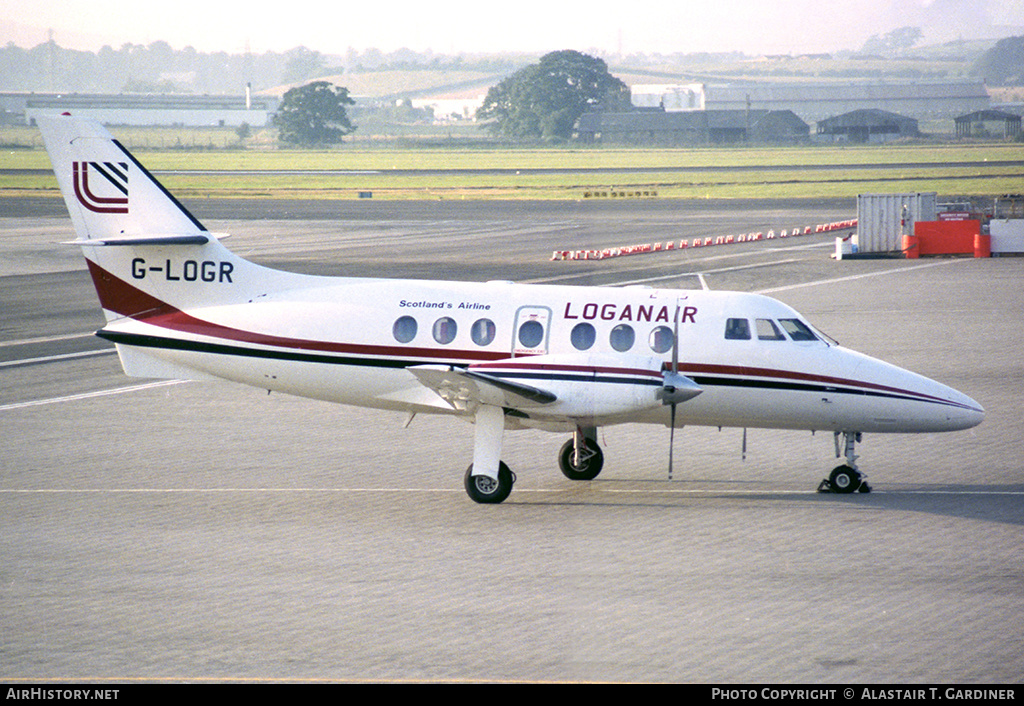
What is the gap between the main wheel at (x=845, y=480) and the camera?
18391 mm

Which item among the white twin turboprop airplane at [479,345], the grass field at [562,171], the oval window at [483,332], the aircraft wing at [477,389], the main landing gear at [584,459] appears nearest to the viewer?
the aircraft wing at [477,389]

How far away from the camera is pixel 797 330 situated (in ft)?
59.9

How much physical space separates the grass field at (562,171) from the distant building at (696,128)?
12.9ft

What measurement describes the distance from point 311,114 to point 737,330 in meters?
166

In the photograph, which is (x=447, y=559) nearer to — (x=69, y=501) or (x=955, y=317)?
(x=69, y=501)

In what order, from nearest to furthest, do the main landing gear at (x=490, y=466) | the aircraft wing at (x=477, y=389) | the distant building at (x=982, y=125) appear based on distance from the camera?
the aircraft wing at (x=477, y=389), the main landing gear at (x=490, y=466), the distant building at (x=982, y=125)

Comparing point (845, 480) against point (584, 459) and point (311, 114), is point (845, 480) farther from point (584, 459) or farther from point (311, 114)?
point (311, 114)

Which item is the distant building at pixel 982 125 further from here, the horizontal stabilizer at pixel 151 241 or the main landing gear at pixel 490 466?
the horizontal stabilizer at pixel 151 241

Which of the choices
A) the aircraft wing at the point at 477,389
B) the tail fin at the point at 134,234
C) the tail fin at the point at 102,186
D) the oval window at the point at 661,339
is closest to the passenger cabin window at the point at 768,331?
the oval window at the point at 661,339

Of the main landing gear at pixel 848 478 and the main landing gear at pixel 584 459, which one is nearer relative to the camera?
the main landing gear at pixel 848 478

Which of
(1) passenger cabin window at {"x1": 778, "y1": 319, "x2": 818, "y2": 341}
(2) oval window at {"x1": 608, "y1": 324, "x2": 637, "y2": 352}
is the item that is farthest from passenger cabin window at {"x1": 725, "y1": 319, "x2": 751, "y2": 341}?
(2) oval window at {"x1": 608, "y1": 324, "x2": 637, "y2": 352}

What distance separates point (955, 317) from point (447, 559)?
27208mm

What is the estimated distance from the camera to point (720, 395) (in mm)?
18094

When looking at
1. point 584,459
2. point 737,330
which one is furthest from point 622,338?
point 584,459
